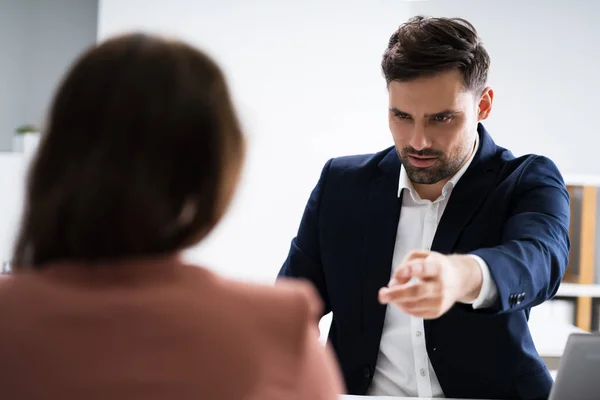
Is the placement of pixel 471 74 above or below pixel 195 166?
above

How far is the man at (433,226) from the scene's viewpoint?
1803 mm

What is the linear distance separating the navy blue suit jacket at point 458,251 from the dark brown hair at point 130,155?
103 centimetres

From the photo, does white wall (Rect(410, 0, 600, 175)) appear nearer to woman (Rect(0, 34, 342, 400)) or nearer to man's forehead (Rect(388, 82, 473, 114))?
man's forehead (Rect(388, 82, 473, 114))

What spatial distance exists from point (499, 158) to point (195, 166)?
4.68 feet

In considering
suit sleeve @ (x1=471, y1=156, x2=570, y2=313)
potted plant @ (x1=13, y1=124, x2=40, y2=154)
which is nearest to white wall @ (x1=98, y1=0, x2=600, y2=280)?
potted plant @ (x1=13, y1=124, x2=40, y2=154)

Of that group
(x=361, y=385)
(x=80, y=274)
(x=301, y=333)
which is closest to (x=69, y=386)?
(x=80, y=274)

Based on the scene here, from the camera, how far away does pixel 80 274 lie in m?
0.72

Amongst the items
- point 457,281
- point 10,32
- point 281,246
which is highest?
point 10,32

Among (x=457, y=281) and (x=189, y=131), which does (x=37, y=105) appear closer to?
(x=457, y=281)

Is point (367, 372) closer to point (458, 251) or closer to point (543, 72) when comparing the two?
point (458, 251)

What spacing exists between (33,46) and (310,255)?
3.61 meters

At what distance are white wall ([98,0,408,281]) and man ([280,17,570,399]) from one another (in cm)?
207

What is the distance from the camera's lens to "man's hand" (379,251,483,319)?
1.26 meters

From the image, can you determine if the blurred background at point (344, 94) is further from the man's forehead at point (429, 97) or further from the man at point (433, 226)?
the man's forehead at point (429, 97)
